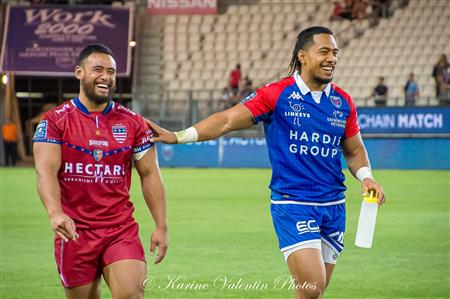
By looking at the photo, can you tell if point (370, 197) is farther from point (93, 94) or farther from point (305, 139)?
Answer: point (93, 94)

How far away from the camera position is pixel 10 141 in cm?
4022

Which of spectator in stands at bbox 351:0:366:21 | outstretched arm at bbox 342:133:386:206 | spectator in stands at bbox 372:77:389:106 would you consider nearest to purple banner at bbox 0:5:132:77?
spectator in stands at bbox 351:0:366:21

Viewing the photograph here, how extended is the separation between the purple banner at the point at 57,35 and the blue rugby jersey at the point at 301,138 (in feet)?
108

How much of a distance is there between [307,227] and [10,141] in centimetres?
3410

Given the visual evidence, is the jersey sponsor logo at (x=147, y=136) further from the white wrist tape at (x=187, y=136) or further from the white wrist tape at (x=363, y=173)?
the white wrist tape at (x=363, y=173)

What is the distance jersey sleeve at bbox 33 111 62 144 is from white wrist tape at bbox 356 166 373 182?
232 cm

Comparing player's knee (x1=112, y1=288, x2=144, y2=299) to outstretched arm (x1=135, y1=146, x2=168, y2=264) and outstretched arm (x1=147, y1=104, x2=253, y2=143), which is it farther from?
outstretched arm (x1=147, y1=104, x2=253, y2=143)

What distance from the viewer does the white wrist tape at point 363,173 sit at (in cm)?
770

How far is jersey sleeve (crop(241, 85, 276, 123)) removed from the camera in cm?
757

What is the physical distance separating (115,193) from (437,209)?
14.0 metres

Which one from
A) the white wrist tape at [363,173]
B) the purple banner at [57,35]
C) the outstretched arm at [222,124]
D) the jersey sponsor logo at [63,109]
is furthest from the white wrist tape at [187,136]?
the purple banner at [57,35]

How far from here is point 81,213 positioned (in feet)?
22.0

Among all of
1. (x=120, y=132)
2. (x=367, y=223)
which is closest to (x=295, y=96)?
(x=367, y=223)

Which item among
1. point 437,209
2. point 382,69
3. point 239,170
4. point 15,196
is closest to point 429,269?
point 437,209
